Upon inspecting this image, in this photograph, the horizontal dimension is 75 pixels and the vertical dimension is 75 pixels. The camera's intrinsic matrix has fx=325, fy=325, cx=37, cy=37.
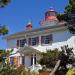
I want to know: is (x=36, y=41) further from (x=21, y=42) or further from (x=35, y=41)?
(x=21, y=42)

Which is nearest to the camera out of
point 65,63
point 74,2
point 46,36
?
point 74,2

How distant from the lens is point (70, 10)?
2861cm

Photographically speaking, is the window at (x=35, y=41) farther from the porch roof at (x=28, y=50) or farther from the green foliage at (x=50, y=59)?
the green foliage at (x=50, y=59)

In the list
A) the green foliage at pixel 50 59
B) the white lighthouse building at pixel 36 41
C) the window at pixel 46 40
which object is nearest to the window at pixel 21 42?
the white lighthouse building at pixel 36 41

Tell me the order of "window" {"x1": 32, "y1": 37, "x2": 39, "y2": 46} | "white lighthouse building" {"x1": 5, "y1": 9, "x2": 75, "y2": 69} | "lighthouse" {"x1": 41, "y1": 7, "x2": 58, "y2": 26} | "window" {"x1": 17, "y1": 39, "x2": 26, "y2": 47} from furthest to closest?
1. "lighthouse" {"x1": 41, "y1": 7, "x2": 58, "y2": 26}
2. "window" {"x1": 17, "y1": 39, "x2": 26, "y2": 47}
3. "window" {"x1": 32, "y1": 37, "x2": 39, "y2": 46}
4. "white lighthouse building" {"x1": 5, "y1": 9, "x2": 75, "y2": 69}

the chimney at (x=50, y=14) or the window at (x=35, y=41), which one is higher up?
the chimney at (x=50, y=14)

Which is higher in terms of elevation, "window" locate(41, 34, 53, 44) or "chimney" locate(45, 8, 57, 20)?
"chimney" locate(45, 8, 57, 20)

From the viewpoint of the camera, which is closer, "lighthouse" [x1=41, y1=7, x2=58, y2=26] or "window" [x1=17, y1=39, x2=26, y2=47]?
"window" [x1=17, y1=39, x2=26, y2=47]

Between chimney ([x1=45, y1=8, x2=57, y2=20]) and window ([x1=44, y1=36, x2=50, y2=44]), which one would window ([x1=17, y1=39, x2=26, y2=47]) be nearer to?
window ([x1=44, y1=36, x2=50, y2=44])

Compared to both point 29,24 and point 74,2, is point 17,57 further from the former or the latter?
point 74,2

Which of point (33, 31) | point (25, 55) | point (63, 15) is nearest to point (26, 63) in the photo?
point (25, 55)

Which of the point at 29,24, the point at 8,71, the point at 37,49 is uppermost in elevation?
the point at 29,24

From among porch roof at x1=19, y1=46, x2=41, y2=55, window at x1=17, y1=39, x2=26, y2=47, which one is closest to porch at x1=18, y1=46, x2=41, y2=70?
porch roof at x1=19, y1=46, x2=41, y2=55

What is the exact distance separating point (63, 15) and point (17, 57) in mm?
21978
